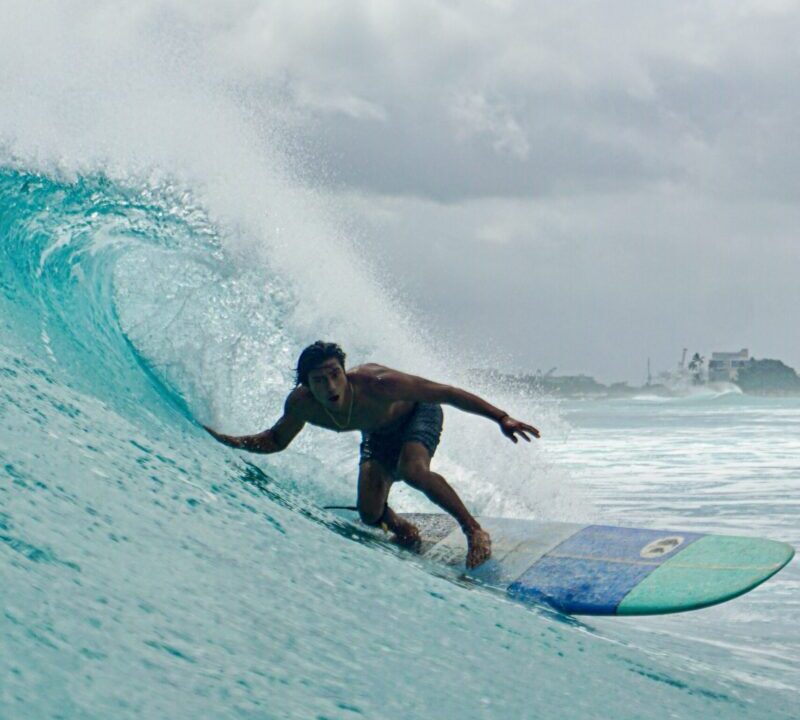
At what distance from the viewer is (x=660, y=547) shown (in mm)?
4855

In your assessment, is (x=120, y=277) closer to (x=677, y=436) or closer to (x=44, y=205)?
(x=44, y=205)

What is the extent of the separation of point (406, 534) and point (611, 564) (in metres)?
0.94

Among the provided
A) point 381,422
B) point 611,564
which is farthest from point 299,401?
point 611,564

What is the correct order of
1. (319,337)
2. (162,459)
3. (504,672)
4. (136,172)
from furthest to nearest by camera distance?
(319,337) → (136,172) → (162,459) → (504,672)

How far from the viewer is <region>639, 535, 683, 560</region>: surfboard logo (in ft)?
15.6

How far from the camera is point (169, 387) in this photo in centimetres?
585

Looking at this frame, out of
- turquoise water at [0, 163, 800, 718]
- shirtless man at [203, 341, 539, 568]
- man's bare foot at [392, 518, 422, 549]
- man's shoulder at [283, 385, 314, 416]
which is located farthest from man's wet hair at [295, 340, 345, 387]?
man's bare foot at [392, 518, 422, 549]

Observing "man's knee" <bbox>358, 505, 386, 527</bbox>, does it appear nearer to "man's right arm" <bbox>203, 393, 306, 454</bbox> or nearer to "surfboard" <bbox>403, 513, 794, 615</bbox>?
"surfboard" <bbox>403, 513, 794, 615</bbox>

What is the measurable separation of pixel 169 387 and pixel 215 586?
3.00 m

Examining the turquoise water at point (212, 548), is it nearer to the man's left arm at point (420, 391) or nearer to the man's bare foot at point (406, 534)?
the man's bare foot at point (406, 534)

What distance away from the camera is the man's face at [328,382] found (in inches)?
172

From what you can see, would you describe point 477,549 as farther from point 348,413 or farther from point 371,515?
point 348,413

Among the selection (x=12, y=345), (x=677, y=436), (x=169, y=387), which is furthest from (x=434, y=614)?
(x=677, y=436)

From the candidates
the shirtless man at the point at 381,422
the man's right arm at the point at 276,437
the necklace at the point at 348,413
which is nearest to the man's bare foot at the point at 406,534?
the shirtless man at the point at 381,422
